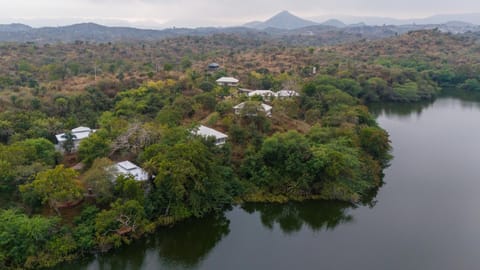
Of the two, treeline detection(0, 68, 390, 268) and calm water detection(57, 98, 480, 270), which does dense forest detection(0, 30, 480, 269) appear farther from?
calm water detection(57, 98, 480, 270)

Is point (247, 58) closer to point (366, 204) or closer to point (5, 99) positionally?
point (5, 99)

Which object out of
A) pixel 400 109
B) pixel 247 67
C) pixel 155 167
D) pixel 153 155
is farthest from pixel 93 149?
pixel 247 67

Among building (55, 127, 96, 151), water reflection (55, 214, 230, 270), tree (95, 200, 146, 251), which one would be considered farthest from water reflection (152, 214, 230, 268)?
building (55, 127, 96, 151)

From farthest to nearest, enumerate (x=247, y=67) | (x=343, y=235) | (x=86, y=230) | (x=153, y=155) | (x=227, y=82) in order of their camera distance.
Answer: (x=247, y=67) → (x=227, y=82) → (x=153, y=155) → (x=343, y=235) → (x=86, y=230)

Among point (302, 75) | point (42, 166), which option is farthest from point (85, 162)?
point (302, 75)

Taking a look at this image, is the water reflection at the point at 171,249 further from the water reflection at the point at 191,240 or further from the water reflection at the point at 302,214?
the water reflection at the point at 302,214

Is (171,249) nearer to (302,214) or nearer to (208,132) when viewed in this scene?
(302,214)

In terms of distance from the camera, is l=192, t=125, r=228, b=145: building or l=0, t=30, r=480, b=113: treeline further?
l=0, t=30, r=480, b=113: treeline
